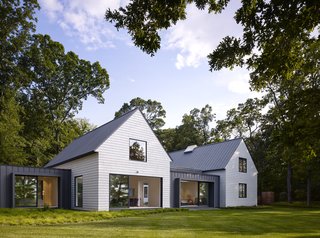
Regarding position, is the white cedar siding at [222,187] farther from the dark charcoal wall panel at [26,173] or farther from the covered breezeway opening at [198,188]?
the dark charcoal wall panel at [26,173]

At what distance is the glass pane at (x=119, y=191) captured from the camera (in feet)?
66.8

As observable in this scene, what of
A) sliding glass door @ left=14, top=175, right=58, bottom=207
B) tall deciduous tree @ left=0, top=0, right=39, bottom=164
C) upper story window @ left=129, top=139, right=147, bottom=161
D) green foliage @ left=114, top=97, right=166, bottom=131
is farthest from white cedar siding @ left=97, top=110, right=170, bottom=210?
green foliage @ left=114, top=97, right=166, bottom=131

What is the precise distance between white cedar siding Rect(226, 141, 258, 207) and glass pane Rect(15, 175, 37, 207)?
14.8 m

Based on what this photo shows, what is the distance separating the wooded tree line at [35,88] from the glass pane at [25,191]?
787 cm

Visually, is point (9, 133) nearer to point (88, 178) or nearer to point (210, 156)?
point (88, 178)

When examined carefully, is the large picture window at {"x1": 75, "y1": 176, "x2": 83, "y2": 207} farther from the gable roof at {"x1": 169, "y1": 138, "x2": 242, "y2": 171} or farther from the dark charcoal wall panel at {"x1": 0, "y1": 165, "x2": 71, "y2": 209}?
the gable roof at {"x1": 169, "y1": 138, "x2": 242, "y2": 171}

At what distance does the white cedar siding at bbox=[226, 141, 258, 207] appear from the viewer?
91.9ft

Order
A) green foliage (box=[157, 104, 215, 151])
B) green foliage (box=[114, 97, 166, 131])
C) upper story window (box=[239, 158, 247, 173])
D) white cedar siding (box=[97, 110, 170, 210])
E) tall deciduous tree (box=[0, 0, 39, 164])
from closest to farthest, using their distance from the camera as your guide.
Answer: white cedar siding (box=[97, 110, 170, 210]) → tall deciduous tree (box=[0, 0, 39, 164]) → upper story window (box=[239, 158, 247, 173]) → green foliage (box=[157, 104, 215, 151]) → green foliage (box=[114, 97, 166, 131])

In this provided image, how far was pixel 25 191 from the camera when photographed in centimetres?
2230

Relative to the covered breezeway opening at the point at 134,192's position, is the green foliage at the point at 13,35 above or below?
above

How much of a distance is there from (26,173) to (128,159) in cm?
614

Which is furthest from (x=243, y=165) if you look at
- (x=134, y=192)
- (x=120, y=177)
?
(x=120, y=177)

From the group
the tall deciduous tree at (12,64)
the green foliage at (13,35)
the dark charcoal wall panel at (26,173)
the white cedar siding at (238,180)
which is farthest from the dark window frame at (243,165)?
the green foliage at (13,35)

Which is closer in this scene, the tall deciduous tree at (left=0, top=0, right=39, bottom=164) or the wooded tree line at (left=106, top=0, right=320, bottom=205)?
the wooded tree line at (left=106, top=0, right=320, bottom=205)
